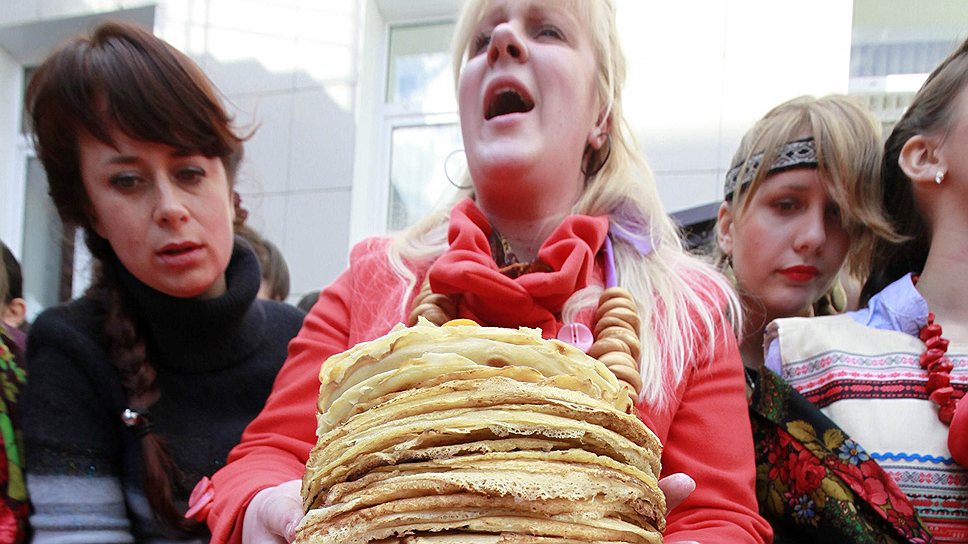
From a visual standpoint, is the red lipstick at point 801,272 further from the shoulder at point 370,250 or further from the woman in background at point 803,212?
the shoulder at point 370,250

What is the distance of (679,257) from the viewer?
1.20 meters

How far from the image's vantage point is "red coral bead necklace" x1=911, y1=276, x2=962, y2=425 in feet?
3.68

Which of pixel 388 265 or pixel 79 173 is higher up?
pixel 79 173

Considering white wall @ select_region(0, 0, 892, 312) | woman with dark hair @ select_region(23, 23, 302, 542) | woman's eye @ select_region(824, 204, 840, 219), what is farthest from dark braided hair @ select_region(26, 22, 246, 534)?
white wall @ select_region(0, 0, 892, 312)

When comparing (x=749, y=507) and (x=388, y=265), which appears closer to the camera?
(x=749, y=507)

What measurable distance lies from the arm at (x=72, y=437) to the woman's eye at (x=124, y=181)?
0.25m

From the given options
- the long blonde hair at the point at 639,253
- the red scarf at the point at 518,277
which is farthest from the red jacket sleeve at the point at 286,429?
the red scarf at the point at 518,277

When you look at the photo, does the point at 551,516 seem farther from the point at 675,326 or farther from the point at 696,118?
the point at 696,118

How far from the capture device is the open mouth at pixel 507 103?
115 centimetres

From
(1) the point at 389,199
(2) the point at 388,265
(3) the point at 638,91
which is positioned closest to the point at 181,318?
(2) the point at 388,265

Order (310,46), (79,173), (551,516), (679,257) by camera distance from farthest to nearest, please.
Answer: (310,46) → (79,173) → (679,257) → (551,516)

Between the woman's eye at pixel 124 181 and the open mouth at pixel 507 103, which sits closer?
the open mouth at pixel 507 103

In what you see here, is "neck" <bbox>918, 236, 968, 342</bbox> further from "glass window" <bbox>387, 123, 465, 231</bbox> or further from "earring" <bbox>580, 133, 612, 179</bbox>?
"glass window" <bbox>387, 123, 465, 231</bbox>

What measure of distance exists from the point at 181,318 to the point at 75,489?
339 millimetres
